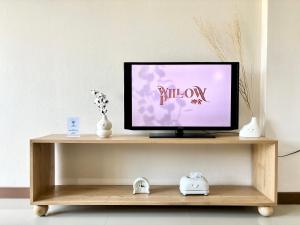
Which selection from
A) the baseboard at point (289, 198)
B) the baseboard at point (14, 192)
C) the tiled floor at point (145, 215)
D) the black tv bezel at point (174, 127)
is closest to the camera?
the tiled floor at point (145, 215)

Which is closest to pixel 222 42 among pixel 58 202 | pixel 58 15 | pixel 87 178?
pixel 58 15

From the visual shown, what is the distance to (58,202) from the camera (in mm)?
2018

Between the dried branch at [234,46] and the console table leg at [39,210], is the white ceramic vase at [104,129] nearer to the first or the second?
the console table leg at [39,210]

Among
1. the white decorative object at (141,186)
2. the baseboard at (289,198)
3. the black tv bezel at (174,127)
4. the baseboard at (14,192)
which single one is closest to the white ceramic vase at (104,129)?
the black tv bezel at (174,127)

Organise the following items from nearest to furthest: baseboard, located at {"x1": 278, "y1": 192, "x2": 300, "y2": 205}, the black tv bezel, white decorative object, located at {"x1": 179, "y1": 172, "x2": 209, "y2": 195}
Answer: white decorative object, located at {"x1": 179, "y1": 172, "x2": 209, "y2": 195} < the black tv bezel < baseboard, located at {"x1": 278, "y1": 192, "x2": 300, "y2": 205}

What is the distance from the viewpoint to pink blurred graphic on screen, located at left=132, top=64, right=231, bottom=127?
2.22 meters

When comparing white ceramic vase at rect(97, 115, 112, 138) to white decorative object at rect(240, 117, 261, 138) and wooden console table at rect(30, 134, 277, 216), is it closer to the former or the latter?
wooden console table at rect(30, 134, 277, 216)

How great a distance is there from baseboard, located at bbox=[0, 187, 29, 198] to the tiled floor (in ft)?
0.45

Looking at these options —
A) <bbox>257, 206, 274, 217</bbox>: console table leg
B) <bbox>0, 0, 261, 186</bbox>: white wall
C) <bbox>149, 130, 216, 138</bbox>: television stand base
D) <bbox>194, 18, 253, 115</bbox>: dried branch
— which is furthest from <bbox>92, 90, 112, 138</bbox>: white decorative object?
<bbox>257, 206, 274, 217</bbox>: console table leg

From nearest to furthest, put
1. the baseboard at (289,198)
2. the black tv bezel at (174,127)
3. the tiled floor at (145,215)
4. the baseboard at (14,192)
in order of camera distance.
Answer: the tiled floor at (145,215), the black tv bezel at (174,127), the baseboard at (289,198), the baseboard at (14,192)

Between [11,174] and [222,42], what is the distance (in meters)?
1.93

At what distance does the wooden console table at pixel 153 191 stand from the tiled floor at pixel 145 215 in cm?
10

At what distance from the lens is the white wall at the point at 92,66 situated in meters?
2.40

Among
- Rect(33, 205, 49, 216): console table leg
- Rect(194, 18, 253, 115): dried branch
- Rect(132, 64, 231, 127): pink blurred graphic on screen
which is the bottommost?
Rect(33, 205, 49, 216): console table leg
